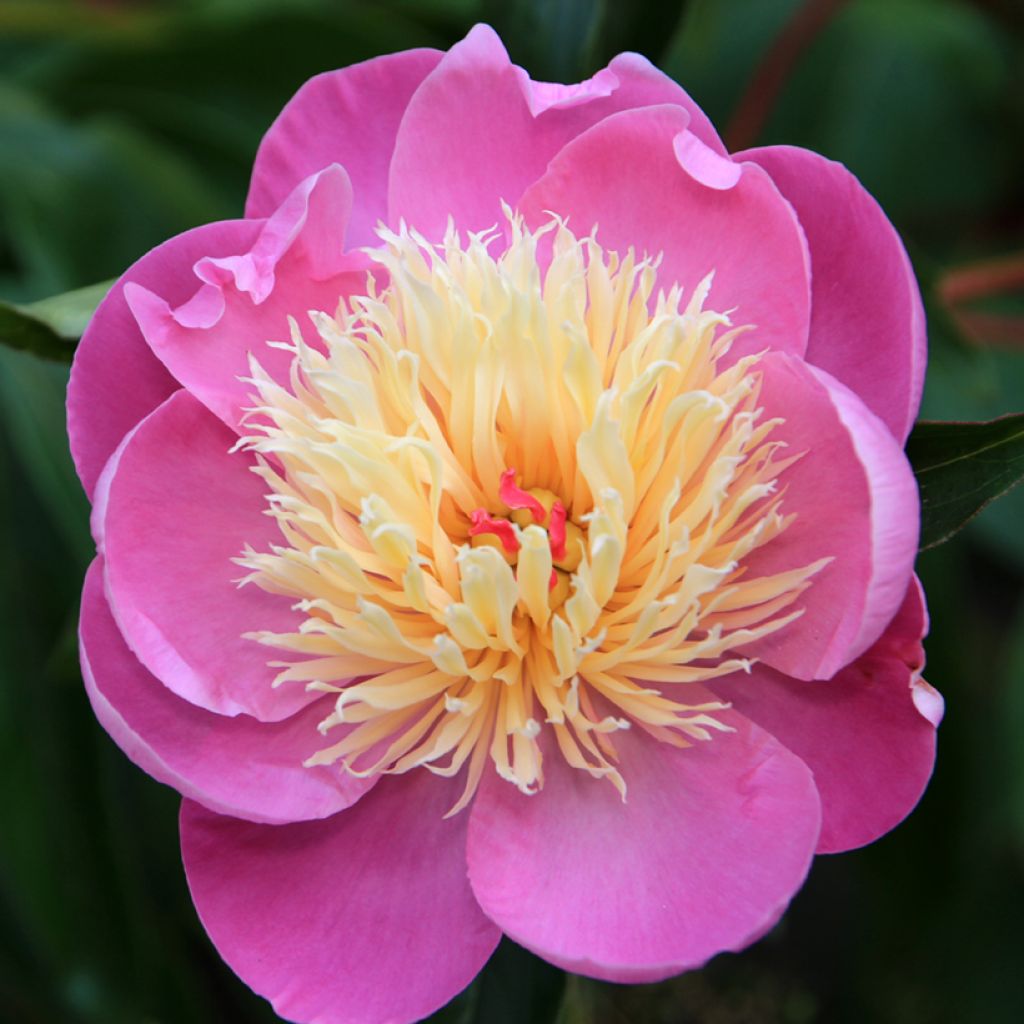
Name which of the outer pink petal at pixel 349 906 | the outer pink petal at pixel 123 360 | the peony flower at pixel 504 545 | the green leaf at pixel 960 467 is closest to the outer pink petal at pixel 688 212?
the peony flower at pixel 504 545

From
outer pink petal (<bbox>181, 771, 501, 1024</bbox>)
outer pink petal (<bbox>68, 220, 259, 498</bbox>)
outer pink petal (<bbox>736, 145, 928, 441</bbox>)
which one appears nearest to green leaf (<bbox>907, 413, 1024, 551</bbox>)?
outer pink petal (<bbox>736, 145, 928, 441</bbox>)

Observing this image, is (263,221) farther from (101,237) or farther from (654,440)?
(101,237)

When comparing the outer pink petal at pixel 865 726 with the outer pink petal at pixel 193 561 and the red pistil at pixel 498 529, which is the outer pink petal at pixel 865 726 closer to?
the red pistil at pixel 498 529

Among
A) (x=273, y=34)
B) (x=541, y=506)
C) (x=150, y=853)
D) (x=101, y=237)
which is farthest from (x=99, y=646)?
(x=273, y=34)

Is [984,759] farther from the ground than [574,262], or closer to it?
closer to it

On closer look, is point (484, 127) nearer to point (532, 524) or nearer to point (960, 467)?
point (532, 524)

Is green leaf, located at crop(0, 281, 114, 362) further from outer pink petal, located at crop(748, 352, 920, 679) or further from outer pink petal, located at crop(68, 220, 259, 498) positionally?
outer pink petal, located at crop(748, 352, 920, 679)

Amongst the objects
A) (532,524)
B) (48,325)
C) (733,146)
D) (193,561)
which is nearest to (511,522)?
(532,524)
